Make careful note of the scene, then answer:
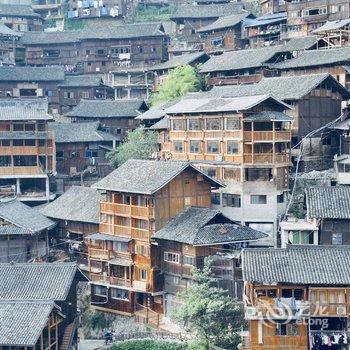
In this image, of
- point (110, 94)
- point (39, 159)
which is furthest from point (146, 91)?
point (39, 159)

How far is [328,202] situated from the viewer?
1766 inches

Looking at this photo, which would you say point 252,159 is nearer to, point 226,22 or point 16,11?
point 226,22

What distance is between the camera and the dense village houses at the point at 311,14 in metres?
72.3

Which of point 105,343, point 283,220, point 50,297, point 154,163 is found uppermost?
point 154,163

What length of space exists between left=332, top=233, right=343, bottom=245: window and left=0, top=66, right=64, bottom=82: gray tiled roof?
43.0 m

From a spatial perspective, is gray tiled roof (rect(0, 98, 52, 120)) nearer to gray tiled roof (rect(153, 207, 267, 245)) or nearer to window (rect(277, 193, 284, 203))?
gray tiled roof (rect(153, 207, 267, 245))

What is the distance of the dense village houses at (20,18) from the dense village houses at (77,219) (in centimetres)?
4510

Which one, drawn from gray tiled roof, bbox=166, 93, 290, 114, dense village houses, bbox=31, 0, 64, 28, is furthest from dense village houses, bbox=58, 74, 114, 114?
gray tiled roof, bbox=166, 93, 290, 114

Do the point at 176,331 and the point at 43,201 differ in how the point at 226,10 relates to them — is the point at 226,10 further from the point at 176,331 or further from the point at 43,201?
the point at 176,331

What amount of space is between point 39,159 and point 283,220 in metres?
22.9

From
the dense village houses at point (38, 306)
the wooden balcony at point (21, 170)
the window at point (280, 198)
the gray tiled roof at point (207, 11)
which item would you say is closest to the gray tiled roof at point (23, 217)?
the wooden balcony at point (21, 170)

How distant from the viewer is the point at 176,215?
48094 millimetres

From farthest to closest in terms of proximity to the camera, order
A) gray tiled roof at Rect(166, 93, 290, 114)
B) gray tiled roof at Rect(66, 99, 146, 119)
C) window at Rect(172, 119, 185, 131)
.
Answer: gray tiled roof at Rect(66, 99, 146, 119) → window at Rect(172, 119, 185, 131) → gray tiled roof at Rect(166, 93, 290, 114)

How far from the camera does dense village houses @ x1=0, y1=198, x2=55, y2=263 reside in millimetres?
52000
